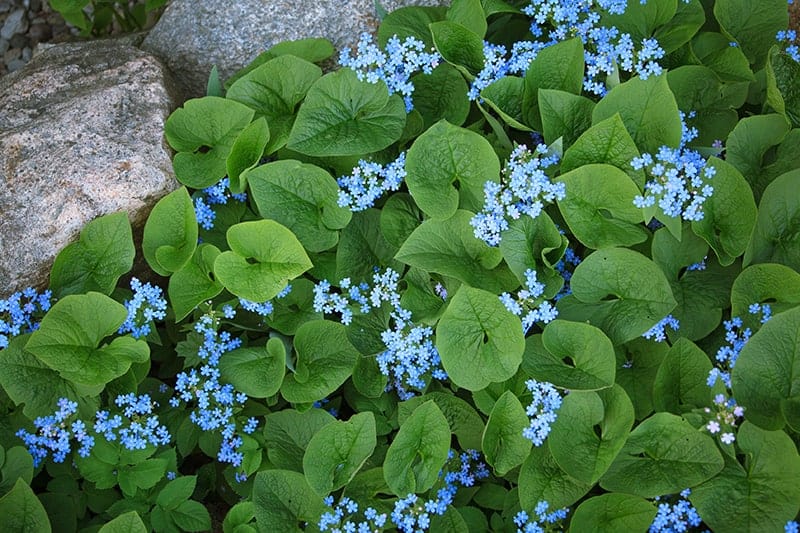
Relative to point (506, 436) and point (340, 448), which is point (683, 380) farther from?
point (340, 448)

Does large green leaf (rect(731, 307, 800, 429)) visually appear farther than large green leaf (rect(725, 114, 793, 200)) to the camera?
No

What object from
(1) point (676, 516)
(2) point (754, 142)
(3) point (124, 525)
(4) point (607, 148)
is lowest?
(1) point (676, 516)

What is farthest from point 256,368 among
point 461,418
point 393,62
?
point 393,62

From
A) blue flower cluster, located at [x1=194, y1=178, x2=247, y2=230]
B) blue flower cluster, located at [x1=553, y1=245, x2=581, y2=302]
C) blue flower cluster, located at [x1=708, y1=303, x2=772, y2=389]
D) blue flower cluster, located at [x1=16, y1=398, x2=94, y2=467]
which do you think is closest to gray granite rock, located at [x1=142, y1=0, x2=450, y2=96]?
blue flower cluster, located at [x1=194, y1=178, x2=247, y2=230]

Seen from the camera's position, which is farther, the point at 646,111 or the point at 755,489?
the point at 646,111

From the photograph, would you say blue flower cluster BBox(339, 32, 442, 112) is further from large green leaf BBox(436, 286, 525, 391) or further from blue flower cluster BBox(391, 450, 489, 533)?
blue flower cluster BBox(391, 450, 489, 533)

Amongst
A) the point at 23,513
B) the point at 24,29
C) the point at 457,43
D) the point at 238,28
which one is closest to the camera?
the point at 23,513

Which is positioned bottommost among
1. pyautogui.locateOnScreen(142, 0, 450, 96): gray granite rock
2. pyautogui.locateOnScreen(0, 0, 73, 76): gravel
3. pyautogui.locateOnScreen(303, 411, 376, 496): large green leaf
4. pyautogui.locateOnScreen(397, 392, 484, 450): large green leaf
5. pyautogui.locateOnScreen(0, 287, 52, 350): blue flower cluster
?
pyautogui.locateOnScreen(397, 392, 484, 450): large green leaf
